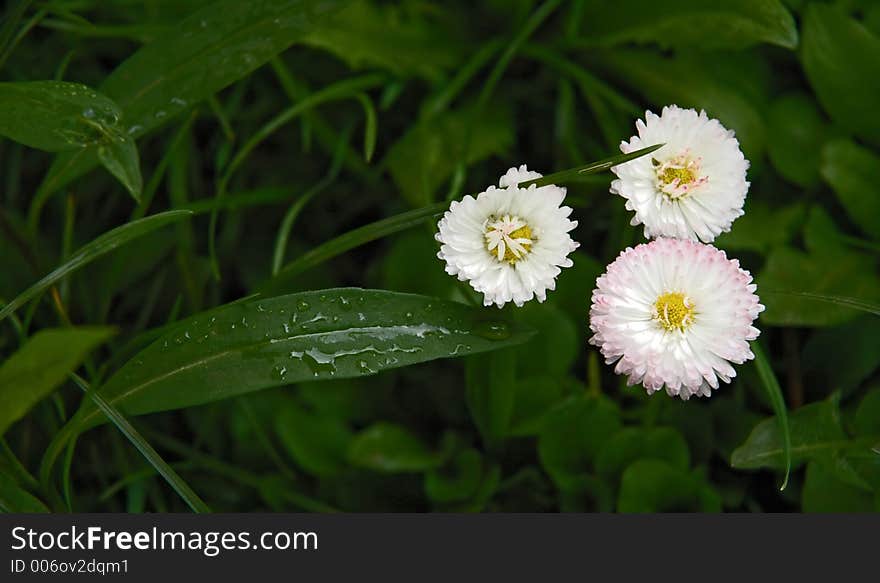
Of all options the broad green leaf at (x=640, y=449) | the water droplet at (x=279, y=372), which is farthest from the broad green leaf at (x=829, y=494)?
the water droplet at (x=279, y=372)

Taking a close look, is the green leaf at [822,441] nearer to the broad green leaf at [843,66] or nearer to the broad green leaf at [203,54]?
the broad green leaf at [843,66]

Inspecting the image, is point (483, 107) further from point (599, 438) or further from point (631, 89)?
point (599, 438)

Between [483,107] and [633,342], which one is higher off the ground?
[483,107]

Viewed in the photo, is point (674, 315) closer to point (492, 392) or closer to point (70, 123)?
point (492, 392)

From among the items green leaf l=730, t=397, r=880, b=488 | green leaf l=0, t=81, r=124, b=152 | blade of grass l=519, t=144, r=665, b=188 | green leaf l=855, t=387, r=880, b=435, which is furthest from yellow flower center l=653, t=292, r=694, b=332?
green leaf l=0, t=81, r=124, b=152

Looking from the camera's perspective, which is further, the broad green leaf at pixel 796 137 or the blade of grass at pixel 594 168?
the broad green leaf at pixel 796 137

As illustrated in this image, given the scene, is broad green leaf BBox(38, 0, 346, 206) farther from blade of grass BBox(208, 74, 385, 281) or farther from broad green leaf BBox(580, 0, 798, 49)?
broad green leaf BBox(580, 0, 798, 49)

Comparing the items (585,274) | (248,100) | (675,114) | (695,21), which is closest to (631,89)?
(695,21)
